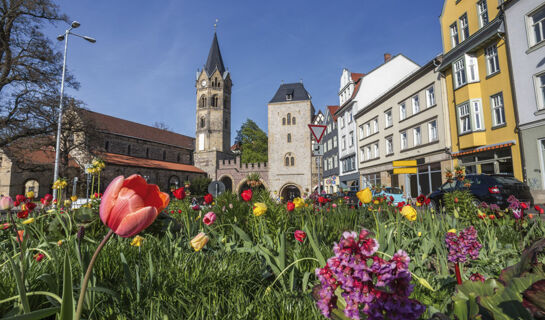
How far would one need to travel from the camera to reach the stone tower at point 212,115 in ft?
156

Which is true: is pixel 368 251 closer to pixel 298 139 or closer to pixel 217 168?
pixel 298 139

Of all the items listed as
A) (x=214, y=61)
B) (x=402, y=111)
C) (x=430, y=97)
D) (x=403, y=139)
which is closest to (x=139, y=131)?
(x=214, y=61)

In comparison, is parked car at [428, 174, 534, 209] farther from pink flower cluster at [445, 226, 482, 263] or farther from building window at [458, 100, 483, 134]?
pink flower cluster at [445, 226, 482, 263]

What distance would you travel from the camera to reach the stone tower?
156 feet

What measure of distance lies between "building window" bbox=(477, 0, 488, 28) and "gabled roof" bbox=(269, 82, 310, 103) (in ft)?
91.3

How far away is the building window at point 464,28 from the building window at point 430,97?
3.27 meters

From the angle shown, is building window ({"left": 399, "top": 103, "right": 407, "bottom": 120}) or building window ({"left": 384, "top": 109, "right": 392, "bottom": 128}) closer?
building window ({"left": 399, "top": 103, "right": 407, "bottom": 120})

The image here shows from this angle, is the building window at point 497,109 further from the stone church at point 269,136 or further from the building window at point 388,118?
the stone church at point 269,136

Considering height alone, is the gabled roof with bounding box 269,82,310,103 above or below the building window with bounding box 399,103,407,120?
above

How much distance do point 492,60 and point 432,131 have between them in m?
5.18

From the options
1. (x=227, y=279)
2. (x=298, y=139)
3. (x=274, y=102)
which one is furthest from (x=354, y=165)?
(x=227, y=279)

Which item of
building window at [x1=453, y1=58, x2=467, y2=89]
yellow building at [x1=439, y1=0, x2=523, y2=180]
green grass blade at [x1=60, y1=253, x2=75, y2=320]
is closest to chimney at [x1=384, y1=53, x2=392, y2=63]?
yellow building at [x1=439, y1=0, x2=523, y2=180]

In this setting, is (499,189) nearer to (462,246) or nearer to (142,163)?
(462,246)

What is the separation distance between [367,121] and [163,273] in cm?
2701
